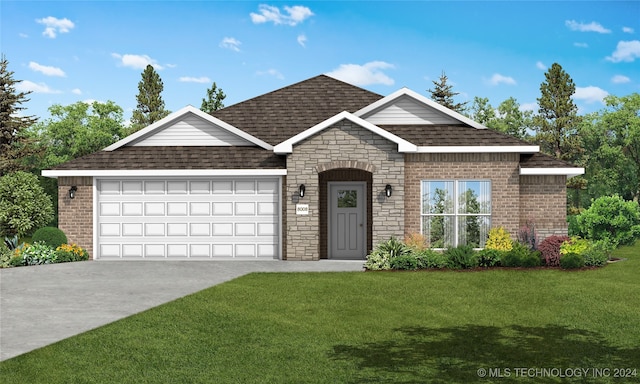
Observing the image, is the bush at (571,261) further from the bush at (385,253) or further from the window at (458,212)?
the bush at (385,253)

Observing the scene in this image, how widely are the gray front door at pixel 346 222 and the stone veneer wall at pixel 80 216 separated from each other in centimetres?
798

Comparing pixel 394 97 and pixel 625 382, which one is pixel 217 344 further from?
pixel 394 97

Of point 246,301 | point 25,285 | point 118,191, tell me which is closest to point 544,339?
point 246,301

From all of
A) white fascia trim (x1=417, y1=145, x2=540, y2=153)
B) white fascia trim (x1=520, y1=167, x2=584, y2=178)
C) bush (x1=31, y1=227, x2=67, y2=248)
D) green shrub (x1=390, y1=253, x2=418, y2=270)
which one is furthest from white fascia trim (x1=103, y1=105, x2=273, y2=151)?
white fascia trim (x1=520, y1=167, x2=584, y2=178)

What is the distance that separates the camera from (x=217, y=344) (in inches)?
400

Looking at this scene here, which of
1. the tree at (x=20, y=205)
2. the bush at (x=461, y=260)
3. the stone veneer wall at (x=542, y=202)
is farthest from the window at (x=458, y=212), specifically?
the tree at (x=20, y=205)

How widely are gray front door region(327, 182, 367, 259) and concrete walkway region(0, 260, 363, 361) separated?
147cm

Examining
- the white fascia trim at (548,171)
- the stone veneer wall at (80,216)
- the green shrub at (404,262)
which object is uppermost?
the white fascia trim at (548,171)

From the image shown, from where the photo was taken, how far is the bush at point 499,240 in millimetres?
21438

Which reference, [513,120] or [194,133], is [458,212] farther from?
[513,120]

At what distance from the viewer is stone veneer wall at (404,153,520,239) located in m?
21.9

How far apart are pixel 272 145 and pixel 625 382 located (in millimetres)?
17214

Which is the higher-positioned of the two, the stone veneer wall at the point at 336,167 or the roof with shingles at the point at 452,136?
the roof with shingles at the point at 452,136

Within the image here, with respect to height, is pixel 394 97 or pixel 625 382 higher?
pixel 394 97
